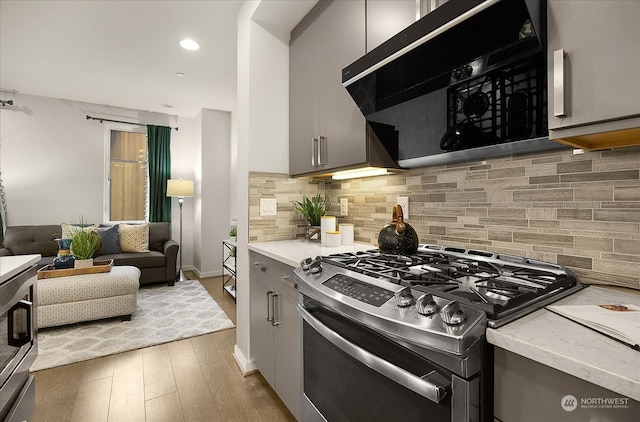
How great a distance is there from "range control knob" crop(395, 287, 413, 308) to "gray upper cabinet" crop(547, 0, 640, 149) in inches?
22.7

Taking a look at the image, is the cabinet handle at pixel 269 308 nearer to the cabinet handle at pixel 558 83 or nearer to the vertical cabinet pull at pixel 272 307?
the vertical cabinet pull at pixel 272 307

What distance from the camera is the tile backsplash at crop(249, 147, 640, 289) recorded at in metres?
0.95

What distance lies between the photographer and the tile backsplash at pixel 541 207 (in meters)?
0.95

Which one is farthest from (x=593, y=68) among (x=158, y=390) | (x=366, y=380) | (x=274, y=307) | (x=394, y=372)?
(x=158, y=390)

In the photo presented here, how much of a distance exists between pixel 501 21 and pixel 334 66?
98 centimetres

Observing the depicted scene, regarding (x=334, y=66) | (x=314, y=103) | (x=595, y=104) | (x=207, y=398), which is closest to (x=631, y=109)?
(x=595, y=104)

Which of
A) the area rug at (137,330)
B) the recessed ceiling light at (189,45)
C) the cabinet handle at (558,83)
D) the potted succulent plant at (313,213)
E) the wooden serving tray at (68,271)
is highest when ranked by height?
the recessed ceiling light at (189,45)

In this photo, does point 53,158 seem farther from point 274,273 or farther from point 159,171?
point 274,273

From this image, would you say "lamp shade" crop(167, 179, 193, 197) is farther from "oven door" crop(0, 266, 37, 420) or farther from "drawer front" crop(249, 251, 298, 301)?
"oven door" crop(0, 266, 37, 420)

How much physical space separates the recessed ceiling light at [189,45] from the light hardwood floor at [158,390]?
264 centimetres

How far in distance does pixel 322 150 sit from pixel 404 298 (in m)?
A: 1.21

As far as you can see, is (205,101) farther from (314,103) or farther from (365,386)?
(365,386)

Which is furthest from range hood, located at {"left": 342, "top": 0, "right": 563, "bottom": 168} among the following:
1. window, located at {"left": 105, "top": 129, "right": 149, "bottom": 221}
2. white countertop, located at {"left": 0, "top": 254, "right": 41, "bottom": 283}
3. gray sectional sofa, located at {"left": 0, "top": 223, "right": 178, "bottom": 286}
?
window, located at {"left": 105, "top": 129, "right": 149, "bottom": 221}

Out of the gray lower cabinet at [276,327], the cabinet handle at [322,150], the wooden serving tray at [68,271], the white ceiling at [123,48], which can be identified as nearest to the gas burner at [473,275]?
the gray lower cabinet at [276,327]
